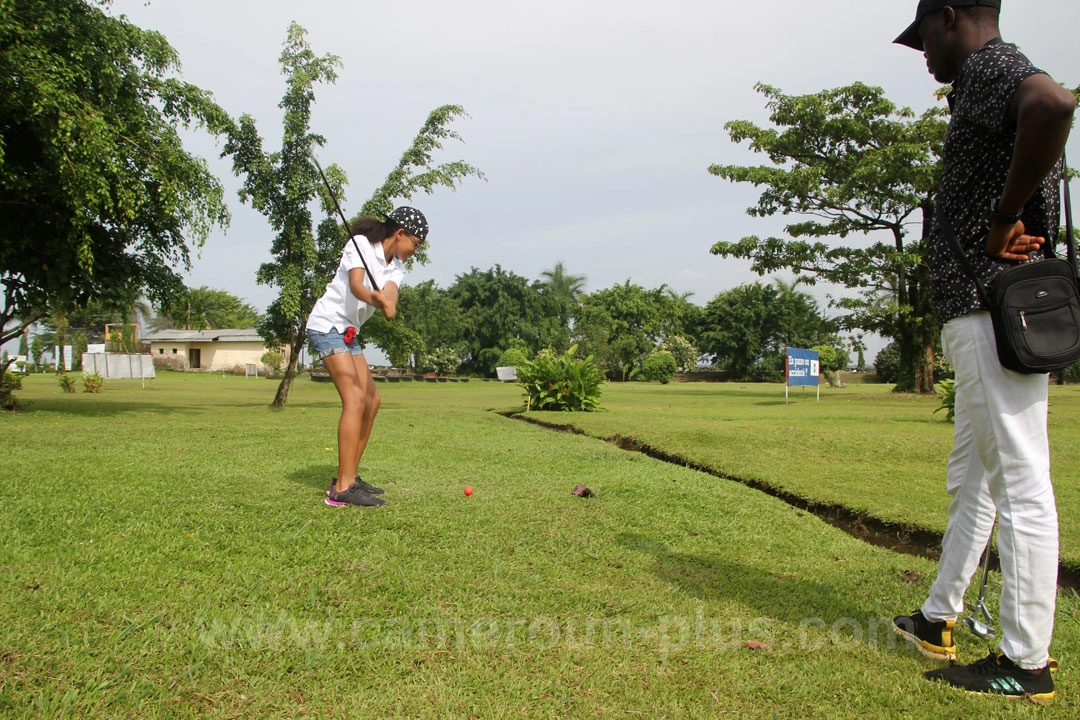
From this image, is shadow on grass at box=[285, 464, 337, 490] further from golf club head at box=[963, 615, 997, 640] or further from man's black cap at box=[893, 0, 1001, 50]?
man's black cap at box=[893, 0, 1001, 50]

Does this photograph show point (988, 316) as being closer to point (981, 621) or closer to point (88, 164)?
point (981, 621)

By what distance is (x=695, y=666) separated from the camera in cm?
251

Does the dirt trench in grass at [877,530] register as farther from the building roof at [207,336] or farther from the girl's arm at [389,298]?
the building roof at [207,336]

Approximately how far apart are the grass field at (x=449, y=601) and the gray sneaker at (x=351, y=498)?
17cm

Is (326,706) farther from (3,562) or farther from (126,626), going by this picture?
(3,562)

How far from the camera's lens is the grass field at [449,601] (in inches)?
88.4

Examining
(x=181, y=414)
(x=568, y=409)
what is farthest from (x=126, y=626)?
(x=568, y=409)

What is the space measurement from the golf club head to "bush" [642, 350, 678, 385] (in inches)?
1954

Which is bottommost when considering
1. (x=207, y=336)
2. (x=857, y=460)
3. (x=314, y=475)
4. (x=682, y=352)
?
(x=857, y=460)

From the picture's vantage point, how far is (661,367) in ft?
173

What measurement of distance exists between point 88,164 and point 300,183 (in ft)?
20.1

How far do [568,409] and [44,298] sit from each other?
1025cm

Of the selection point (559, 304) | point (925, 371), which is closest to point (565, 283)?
point (559, 304)

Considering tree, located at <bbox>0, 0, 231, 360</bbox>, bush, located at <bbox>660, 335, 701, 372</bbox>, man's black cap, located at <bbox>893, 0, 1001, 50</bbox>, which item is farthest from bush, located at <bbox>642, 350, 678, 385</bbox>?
man's black cap, located at <bbox>893, 0, 1001, 50</bbox>
